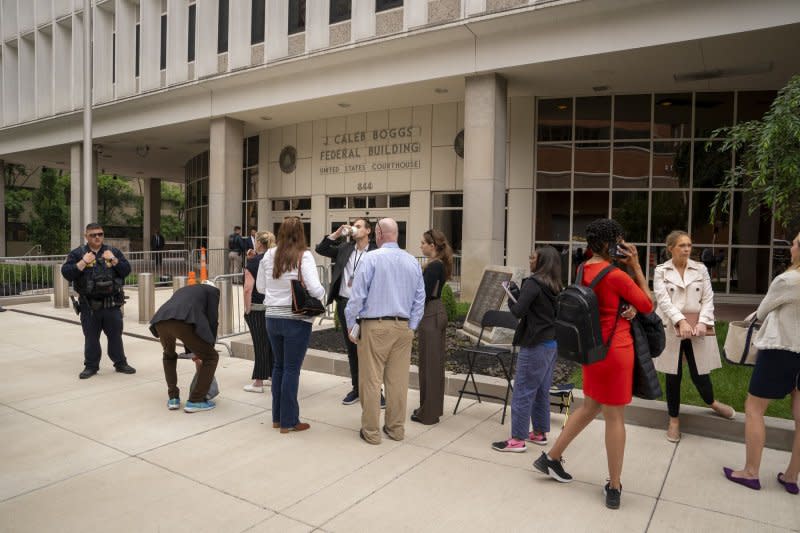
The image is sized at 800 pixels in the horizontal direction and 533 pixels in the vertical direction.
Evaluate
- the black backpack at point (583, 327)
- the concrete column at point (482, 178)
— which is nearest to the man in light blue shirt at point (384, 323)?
the black backpack at point (583, 327)

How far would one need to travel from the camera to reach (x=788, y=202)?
7.58 metres

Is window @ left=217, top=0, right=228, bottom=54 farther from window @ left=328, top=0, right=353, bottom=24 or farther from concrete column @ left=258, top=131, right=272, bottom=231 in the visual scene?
window @ left=328, top=0, right=353, bottom=24

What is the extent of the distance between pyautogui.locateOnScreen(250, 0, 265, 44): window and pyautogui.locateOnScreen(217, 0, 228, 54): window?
132 cm

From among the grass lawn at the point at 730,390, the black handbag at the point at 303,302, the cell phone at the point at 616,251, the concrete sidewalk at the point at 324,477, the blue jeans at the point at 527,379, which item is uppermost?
the cell phone at the point at 616,251

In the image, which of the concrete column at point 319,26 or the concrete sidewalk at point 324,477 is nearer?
the concrete sidewalk at point 324,477

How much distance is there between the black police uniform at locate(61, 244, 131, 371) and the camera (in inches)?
290

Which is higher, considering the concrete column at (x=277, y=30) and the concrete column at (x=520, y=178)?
the concrete column at (x=277, y=30)

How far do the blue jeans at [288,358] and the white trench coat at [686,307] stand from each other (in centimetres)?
340

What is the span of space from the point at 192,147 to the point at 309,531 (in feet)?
88.9

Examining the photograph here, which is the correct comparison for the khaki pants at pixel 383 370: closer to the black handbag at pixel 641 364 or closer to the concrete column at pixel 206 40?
the black handbag at pixel 641 364

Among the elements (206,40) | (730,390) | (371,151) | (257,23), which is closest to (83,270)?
(730,390)

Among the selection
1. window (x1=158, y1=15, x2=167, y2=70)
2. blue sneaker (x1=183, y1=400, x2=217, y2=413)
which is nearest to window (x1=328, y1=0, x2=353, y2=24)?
window (x1=158, y1=15, x2=167, y2=70)

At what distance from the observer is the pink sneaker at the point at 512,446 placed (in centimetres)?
496

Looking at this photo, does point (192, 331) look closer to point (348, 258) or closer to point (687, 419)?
point (348, 258)
